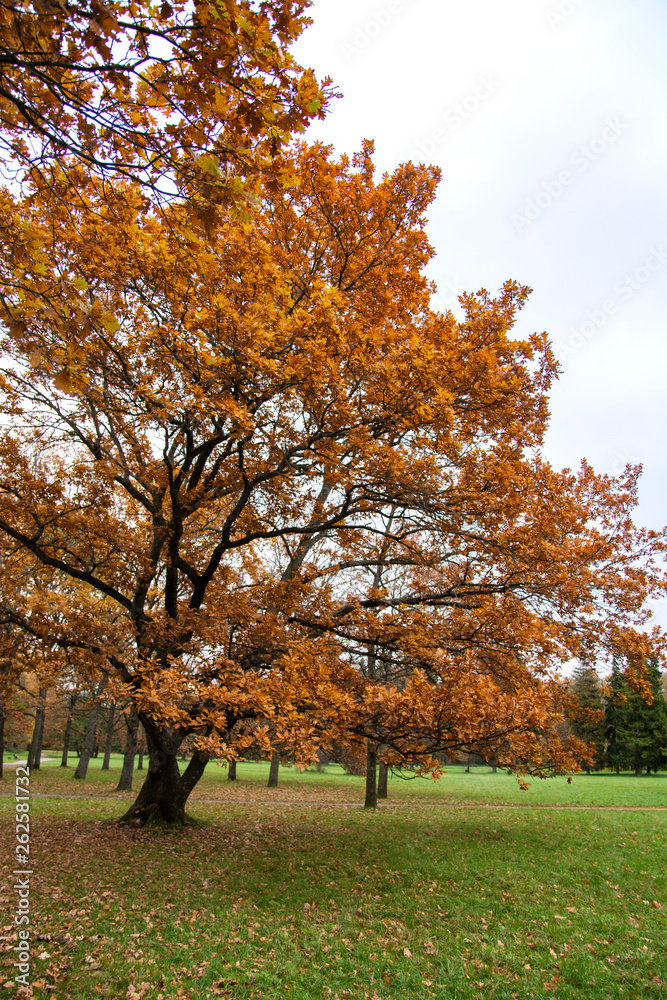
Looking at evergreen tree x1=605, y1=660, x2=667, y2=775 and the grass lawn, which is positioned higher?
the grass lawn

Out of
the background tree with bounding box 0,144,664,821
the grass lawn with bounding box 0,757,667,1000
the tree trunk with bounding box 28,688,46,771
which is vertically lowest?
the tree trunk with bounding box 28,688,46,771

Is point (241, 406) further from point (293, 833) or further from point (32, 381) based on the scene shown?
point (293, 833)

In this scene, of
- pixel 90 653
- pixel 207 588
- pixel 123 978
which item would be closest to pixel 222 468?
pixel 207 588

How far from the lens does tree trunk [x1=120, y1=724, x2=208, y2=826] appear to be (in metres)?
9.52

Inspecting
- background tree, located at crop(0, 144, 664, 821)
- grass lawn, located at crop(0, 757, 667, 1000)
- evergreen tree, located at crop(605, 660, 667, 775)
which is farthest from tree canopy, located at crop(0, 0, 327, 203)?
evergreen tree, located at crop(605, 660, 667, 775)

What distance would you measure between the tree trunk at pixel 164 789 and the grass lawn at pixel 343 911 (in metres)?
0.41

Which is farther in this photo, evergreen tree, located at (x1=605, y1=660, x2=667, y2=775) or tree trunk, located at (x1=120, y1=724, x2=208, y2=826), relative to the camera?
evergreen tree, located at (x1=605, y1=660, x2=667, y2=775)

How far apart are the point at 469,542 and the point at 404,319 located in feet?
12.0

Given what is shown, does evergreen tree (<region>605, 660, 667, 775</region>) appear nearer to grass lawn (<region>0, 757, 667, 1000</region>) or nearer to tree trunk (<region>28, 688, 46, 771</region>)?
grass lawn (<region>0, 757, 667, 1000</region>)

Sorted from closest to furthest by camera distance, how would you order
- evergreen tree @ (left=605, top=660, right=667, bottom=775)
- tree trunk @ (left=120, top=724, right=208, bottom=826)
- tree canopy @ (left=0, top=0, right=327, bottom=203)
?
tree canopy @ (left=0, top=0, right=327, bottom=203)
tree trunk @ (left=120, top=724, right=208, bottom=826)
evergreen tree @ (left=605, top=660, right=667, bottom=775)

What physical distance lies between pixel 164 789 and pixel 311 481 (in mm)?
6372

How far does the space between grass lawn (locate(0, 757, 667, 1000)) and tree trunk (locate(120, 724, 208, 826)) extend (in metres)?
0.41

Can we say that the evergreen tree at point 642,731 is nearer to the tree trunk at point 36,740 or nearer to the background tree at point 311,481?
the background tree at point 311,481

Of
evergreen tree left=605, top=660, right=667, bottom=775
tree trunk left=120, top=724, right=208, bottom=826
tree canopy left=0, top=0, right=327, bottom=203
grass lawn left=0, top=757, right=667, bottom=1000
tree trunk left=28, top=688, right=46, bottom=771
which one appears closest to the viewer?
tree canopy left=0, top=0, right=327, bottom=203
